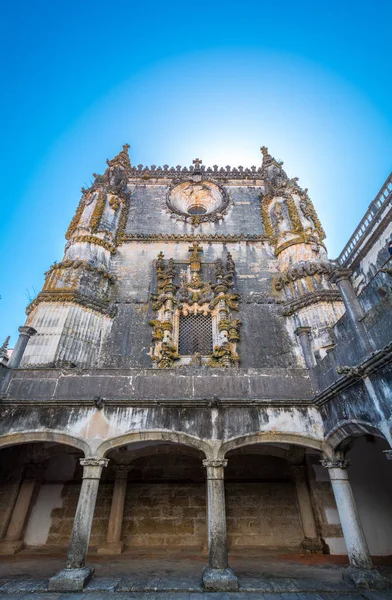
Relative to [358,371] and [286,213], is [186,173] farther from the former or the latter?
[358,371]

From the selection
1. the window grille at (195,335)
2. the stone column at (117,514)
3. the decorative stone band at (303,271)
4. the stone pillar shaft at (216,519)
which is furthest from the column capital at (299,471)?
the decorative stone band at (303,271)

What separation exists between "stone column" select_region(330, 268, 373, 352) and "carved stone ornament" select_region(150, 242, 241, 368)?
6.96m

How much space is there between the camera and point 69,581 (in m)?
6.35

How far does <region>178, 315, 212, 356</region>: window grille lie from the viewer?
14859mm

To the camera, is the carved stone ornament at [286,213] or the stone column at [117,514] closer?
the stone column at [117,514]

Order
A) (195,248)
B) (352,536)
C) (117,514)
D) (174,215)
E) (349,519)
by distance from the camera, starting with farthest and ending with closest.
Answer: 1. (174,215)
2. (195,248)
3. (117,514)
4. (349,519)
5. (352,536)

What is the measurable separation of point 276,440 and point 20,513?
32.2 feet

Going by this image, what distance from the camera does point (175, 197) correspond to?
22.9m

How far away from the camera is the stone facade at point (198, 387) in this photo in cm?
756

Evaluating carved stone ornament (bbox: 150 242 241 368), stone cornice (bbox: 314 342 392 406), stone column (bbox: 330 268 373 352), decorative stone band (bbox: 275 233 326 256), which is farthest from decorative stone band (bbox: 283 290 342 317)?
stone cornice (bbox: 314 342 392 406)

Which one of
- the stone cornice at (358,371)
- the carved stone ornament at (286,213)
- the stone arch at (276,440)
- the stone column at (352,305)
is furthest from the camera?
the carved stone ornament at (286,213)

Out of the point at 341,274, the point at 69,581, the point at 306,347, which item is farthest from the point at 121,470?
the point at 341,274

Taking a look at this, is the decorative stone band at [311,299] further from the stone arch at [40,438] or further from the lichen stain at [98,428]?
the stone arch at [40,438]

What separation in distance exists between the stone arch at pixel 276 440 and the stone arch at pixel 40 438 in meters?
4.07
